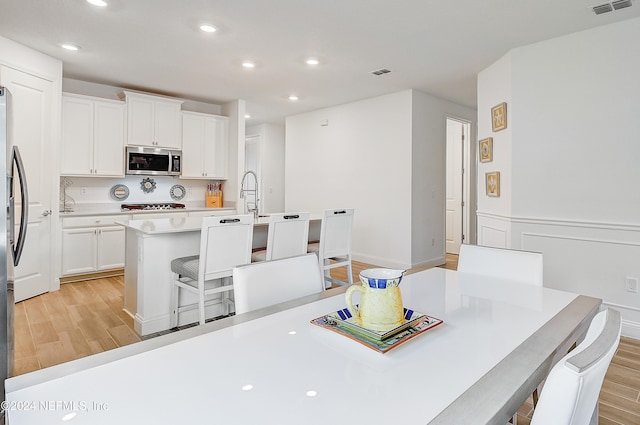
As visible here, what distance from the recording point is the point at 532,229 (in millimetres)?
3494

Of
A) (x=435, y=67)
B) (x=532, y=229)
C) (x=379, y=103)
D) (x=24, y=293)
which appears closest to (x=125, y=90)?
(x=24, y=293)

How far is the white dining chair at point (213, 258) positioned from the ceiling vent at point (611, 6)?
10.2 feet

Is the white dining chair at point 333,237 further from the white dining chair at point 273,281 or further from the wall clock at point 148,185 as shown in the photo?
the wall clock at point 148,185

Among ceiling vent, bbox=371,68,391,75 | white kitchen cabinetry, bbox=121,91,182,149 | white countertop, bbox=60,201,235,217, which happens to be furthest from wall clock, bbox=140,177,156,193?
ceiling vent, bbox=371,68,391,75

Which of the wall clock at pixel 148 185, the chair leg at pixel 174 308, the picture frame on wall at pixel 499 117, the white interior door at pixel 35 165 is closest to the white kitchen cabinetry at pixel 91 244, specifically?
the white interior door at pixel 35 165

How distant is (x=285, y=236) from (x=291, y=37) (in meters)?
1.86

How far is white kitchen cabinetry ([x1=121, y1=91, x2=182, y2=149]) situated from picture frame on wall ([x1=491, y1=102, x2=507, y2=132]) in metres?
4.31

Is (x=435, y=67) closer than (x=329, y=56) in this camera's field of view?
No

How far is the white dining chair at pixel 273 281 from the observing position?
1.31m

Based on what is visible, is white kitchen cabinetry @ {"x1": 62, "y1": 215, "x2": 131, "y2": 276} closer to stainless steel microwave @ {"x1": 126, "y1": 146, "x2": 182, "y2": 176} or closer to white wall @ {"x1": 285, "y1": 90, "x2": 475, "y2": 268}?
stainless steel microwave @ {"x1": 126, "y1": 146, "x2": 182, "y2": 176}

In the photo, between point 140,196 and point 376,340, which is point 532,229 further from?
point 140,196

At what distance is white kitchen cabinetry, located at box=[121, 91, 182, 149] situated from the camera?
4938 mm

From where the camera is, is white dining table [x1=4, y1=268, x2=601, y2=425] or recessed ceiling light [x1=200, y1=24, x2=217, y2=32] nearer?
white dining table [x1=4, y1=268, x2=601, y2=425]

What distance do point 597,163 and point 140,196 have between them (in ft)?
18.5
